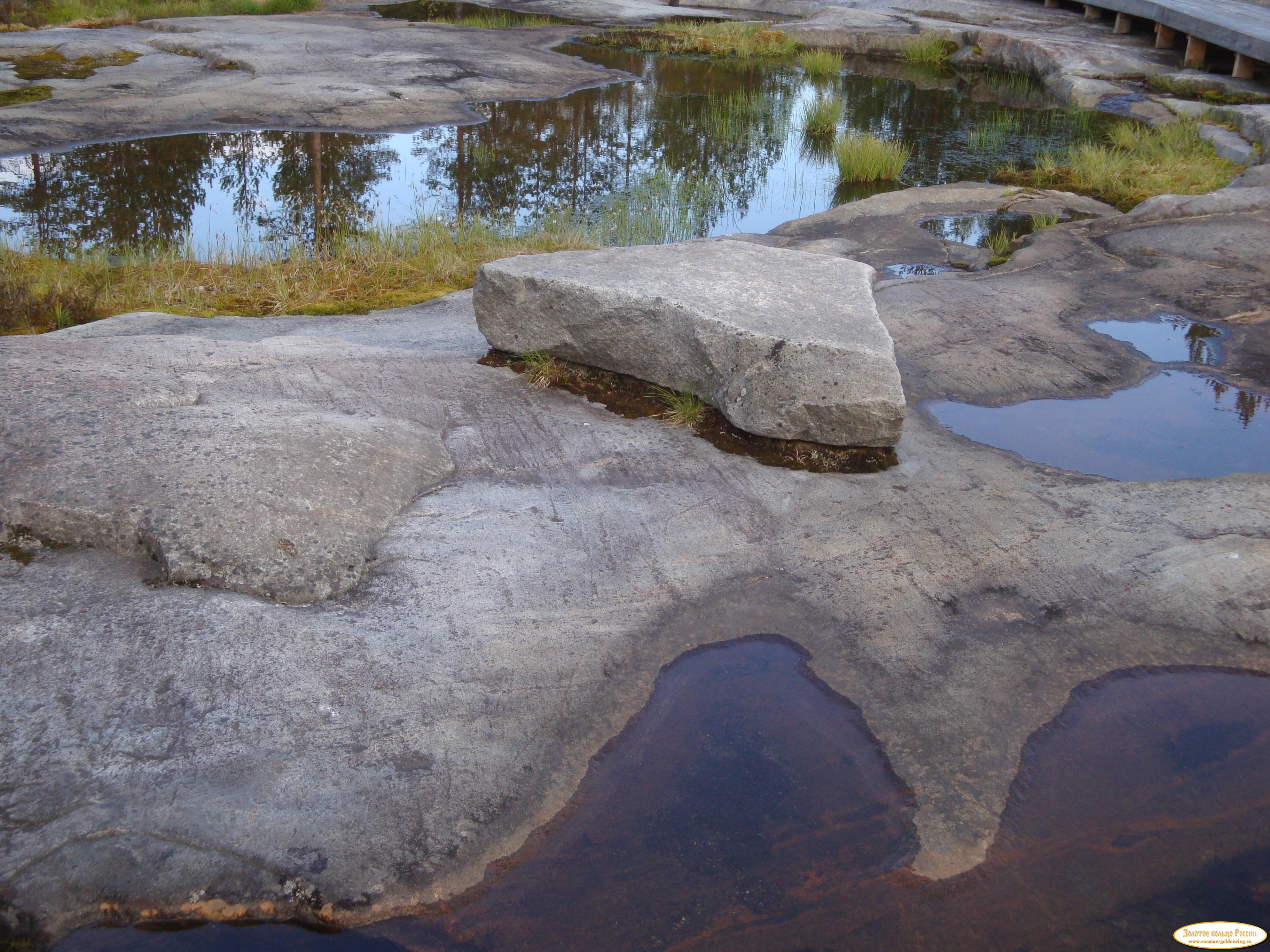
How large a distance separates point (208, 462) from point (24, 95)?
36.1 feet

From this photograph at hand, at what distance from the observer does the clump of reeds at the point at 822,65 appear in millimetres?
16250

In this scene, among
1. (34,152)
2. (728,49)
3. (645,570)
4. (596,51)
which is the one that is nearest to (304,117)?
(34,152)

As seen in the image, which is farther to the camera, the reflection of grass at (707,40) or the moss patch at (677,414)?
the reflection of grass at (707,40)

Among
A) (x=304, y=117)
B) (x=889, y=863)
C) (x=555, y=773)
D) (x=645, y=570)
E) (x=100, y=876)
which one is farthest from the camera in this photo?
(x=304, y=117)

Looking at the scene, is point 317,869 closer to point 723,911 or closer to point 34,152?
point 723,911

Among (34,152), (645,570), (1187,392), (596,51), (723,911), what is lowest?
(723,911)

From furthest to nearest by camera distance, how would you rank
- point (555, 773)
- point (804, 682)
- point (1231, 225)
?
point (1231, 225)
point (804, 682)
point (555, 773)

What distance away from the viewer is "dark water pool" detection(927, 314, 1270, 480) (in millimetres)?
4227

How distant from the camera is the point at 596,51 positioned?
1791 cm

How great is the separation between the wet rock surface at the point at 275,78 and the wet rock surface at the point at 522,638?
26.9 feet

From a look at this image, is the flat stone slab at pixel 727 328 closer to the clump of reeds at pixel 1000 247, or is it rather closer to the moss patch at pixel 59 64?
the clump of reeds at pixel 1000 247

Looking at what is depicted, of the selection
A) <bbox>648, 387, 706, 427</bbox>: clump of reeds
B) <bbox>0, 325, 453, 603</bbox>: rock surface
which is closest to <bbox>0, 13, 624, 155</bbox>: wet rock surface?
<bbox>0, 325, 453, 603</bbox>: rock surface

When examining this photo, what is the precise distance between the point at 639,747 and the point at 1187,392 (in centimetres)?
373

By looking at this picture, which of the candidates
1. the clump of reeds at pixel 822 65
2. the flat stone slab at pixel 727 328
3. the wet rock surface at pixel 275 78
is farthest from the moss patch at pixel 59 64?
the flat stone slab at pixel 727 328
